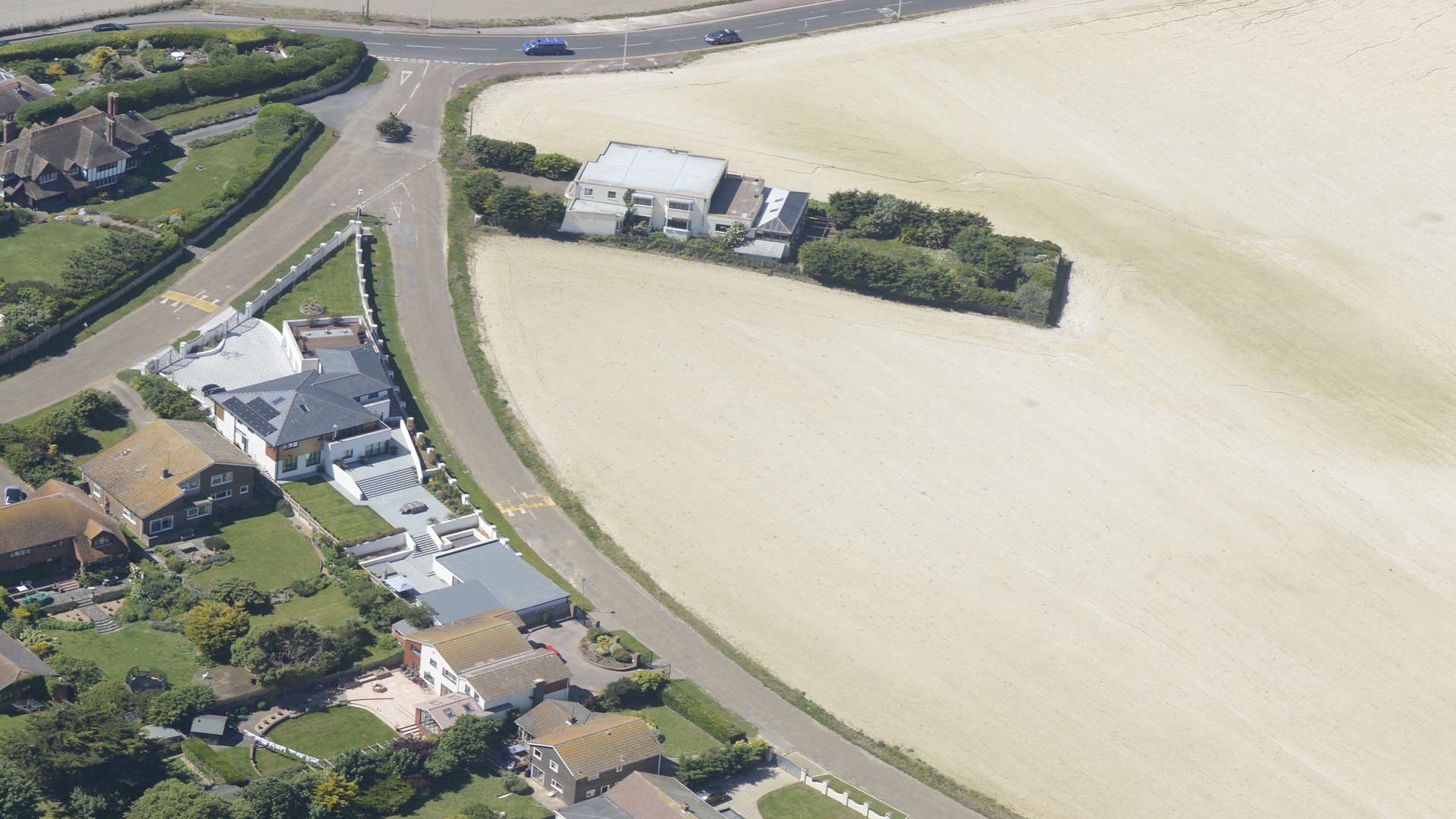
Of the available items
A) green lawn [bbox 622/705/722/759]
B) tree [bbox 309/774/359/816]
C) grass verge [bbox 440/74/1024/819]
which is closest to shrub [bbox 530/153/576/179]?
grass verge [bbox 440/74/1024/819]

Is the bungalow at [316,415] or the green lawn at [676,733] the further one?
the bungalow at [316,415]

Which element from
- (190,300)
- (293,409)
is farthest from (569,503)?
(190,300)

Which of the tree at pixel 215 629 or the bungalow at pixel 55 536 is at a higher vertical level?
the bungalow at pixel 55 536

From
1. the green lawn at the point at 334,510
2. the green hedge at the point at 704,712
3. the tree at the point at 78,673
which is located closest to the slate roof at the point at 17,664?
the tree at the point at 78,673

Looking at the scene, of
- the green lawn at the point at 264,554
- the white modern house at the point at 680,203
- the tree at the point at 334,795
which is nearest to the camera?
the tree at the point at 334,795

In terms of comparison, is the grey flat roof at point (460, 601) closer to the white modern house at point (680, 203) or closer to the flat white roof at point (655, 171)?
the white modern house at point (680, 203)

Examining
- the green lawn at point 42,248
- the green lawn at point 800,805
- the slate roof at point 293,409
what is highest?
the green lawn at point 42,248

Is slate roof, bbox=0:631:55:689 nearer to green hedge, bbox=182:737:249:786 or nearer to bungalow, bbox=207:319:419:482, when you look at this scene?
green hedge, bbox=182:737:249:786
